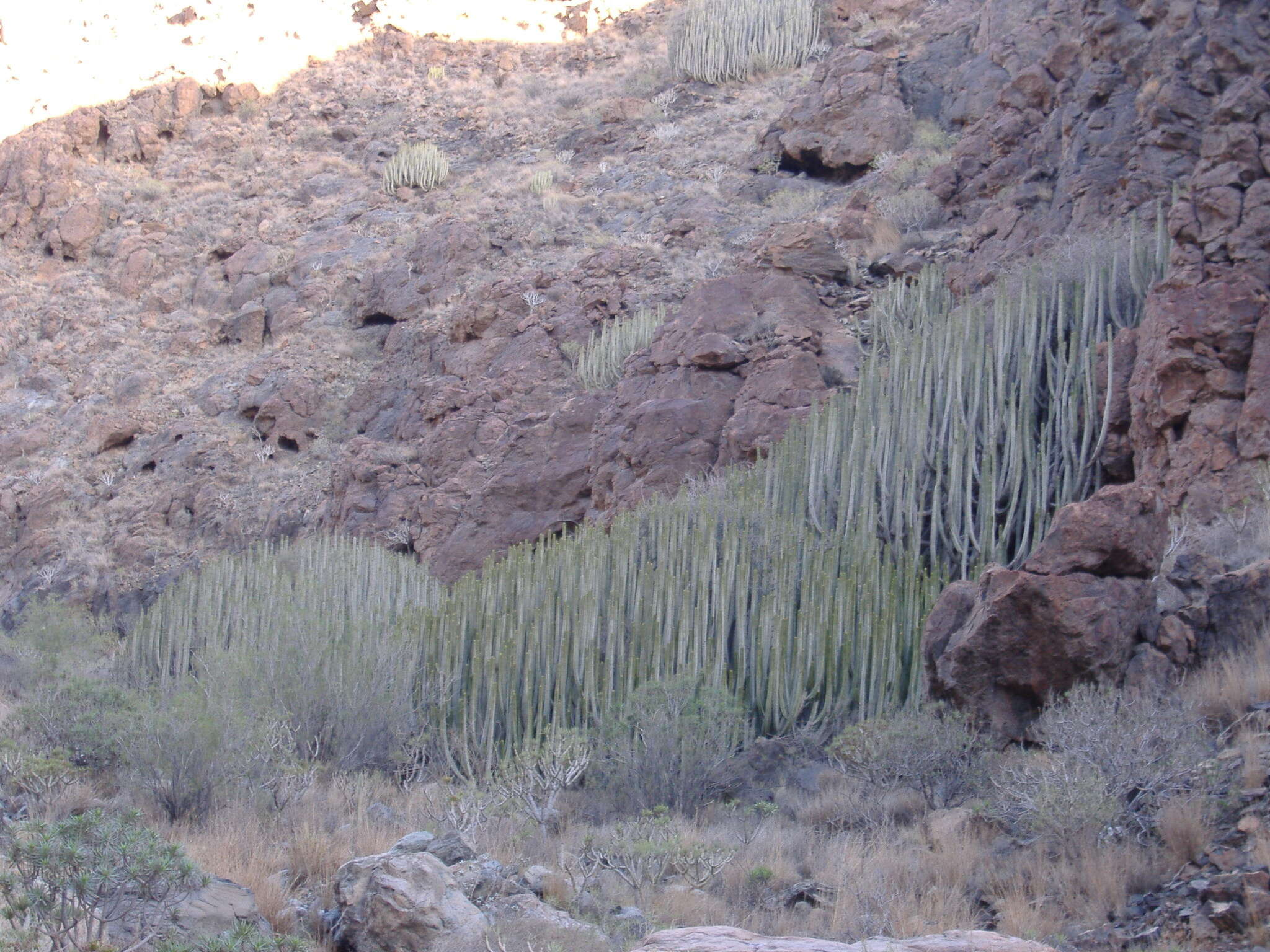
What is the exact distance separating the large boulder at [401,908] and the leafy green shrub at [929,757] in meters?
2.90

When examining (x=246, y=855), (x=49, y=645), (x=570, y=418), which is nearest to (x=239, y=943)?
(x=246, y=855)

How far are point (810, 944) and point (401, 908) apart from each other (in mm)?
1588

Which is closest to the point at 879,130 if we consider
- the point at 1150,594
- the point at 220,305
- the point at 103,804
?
the point at 220,305

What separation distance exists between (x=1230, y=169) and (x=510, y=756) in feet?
24.4

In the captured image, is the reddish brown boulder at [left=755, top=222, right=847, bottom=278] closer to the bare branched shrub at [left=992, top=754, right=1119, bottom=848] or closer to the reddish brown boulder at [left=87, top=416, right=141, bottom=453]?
the bare branched shrub at [left=992, top=754, right=1119, bottom=848]

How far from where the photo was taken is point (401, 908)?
4.69 m

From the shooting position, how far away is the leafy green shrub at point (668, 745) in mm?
7766

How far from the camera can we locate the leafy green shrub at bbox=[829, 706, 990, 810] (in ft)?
22.2

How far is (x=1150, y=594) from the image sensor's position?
7449 millimetres

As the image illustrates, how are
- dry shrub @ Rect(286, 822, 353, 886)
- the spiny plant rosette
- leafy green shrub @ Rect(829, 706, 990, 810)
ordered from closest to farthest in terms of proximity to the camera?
dry shrub @ Rect(286, 822, 353, 886)
leafy green shrub @ Rect(829, 706, 990, 810)
the spiny plant rosette

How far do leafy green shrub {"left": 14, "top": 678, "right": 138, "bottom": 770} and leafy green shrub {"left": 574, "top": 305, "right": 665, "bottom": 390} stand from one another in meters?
8.59

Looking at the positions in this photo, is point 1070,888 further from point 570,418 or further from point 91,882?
point 570,418

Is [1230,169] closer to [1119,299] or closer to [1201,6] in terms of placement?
[1119,299]

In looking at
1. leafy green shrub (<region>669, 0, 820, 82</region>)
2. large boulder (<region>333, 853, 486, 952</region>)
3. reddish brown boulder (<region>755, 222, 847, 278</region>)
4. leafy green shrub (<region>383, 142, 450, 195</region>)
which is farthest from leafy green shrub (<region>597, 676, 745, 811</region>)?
→ leafy green shrub (<region>669, 0, 820, 82</region>)
